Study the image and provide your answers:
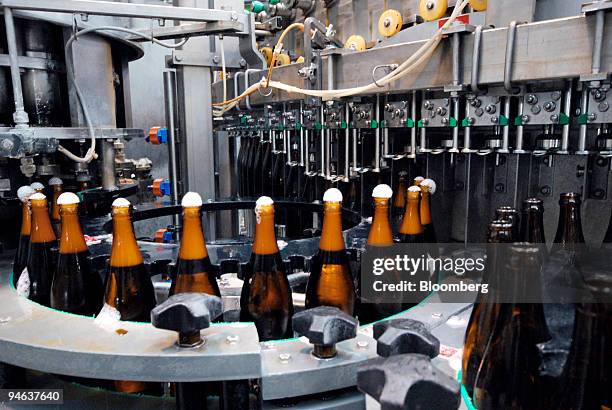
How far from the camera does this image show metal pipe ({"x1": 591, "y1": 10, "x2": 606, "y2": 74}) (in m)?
0.97

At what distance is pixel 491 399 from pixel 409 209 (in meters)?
0.63

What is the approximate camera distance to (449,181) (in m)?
1.79

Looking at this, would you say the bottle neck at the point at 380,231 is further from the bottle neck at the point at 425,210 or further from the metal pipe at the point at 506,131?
the metal pipe at the point at 506,131

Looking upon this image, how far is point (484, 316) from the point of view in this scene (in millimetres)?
758

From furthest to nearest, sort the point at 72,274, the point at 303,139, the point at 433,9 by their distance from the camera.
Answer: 1. the point at 303,139
2. the point at 433,9
3. the point at 72,274

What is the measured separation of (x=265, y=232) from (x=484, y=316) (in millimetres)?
424

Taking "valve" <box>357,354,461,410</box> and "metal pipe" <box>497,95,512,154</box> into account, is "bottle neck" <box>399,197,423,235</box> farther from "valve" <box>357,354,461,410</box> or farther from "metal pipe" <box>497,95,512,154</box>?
"valve" <box>357,354,461,410</box>

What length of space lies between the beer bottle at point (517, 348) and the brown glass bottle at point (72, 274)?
837 mm

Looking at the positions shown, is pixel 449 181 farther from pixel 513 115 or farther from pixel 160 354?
pixel 160 354

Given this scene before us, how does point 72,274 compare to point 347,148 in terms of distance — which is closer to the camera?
point 72,274

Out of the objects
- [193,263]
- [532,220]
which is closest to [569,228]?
[532,220]

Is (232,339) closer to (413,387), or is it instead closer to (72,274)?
(413,387)

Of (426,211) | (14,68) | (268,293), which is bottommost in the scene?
(268,293)

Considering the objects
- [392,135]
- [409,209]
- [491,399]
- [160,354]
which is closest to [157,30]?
[392,135]
